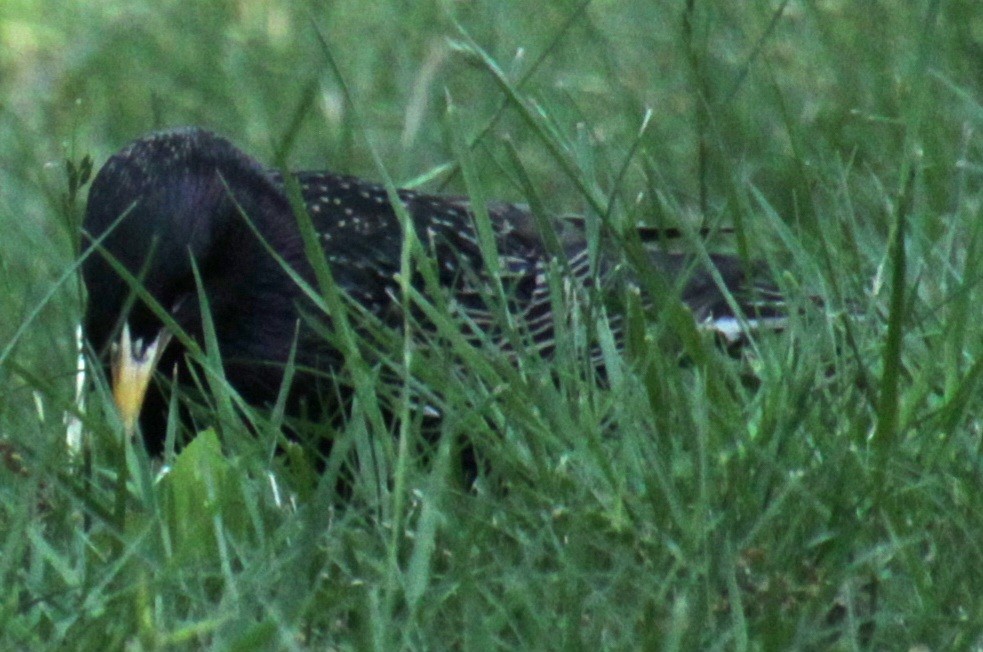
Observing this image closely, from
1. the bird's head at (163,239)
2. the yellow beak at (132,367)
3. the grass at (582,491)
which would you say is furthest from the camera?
the bird's head at (163,239)

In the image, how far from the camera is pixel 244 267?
406 centimetres

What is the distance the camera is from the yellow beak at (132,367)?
357 centimetres

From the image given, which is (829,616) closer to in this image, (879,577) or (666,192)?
(879,577)

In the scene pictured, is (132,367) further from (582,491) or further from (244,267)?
(582,491)

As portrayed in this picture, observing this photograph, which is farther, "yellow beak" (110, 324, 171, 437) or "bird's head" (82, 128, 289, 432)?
"bird's head" (82, 128, 289, 432)

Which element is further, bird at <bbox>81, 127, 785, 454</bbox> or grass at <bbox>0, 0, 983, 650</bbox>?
bird at <bbox>81, 127, 785, 454</bbox>

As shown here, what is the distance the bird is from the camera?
3686 millimetres

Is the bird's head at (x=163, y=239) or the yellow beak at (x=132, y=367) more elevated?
the bird's head at (x=163, y=239)

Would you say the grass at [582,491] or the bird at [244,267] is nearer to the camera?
the grass at [582,491]

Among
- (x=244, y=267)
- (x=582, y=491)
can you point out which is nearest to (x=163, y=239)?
(x=244, y=267)

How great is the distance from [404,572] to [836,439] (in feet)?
1.84

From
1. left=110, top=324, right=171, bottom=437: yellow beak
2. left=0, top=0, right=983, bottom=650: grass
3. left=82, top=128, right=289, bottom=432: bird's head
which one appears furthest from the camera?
left=82, top=128, right=289, bottom=432: bird's head

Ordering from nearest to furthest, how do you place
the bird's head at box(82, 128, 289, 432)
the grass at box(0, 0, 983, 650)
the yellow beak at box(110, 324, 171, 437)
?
the grass at box(0, 0, 983, 650) < the yellow beak at box(110, 324, 171, 437) < the bird's head at box(82, 128, 289, 432)

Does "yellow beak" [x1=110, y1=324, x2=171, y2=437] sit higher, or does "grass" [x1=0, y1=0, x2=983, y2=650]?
"grass" [x1=0, y1=0, x2=983, y2=650]
